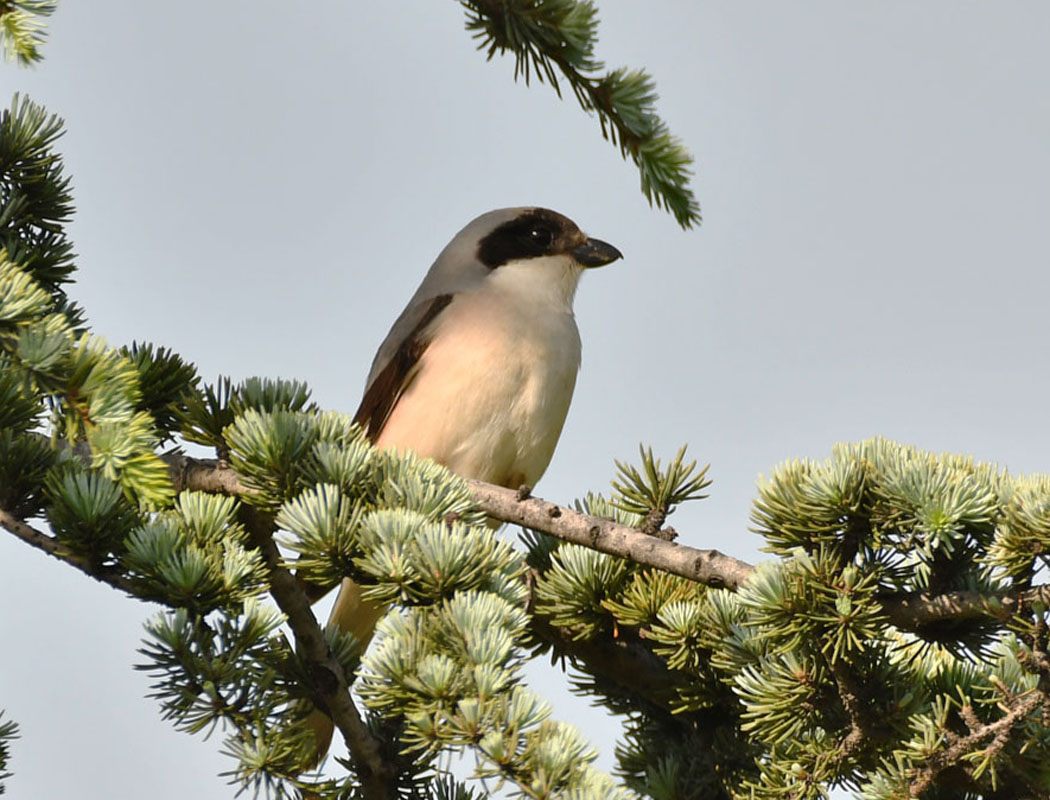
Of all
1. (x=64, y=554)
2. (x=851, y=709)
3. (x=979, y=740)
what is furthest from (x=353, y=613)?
(x=979, y=740)

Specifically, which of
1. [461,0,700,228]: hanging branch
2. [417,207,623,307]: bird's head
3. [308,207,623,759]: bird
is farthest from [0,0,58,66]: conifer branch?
[417,207,623,307]: bird's head

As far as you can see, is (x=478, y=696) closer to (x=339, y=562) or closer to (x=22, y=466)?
(x=339, y=562)

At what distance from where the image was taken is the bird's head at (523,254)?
6117 mm

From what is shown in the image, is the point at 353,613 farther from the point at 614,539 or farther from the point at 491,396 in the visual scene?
the point at 614,539

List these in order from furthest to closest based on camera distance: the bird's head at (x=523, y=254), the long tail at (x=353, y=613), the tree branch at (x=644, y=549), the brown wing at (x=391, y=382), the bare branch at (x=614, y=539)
→ the bird's head at (x=523, y=254) → the brown wing at (x=391, y=382) → the long tail at (x=353, y=613) → the bare branch at (x=614, y=539) → the tree branch at (x=644, y=549)

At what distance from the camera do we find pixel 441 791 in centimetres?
259

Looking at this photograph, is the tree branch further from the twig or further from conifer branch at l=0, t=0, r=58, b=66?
conifer branch at l=0, t=0, r=58, b=66

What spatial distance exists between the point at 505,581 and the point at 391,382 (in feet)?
10.0

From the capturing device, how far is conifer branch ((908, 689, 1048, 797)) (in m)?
2.45

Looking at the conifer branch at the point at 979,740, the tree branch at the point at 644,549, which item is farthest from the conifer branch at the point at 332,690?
the conifer branch at the point at 979,740

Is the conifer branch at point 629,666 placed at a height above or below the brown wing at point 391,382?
below

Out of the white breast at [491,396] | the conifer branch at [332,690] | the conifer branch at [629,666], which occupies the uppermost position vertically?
the white breast at [491,396]

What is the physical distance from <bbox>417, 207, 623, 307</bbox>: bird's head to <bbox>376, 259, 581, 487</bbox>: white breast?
567mm

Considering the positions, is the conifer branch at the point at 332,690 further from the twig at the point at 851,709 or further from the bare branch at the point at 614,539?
the twig at the point at 851,709
